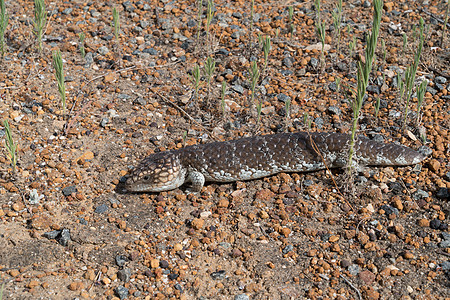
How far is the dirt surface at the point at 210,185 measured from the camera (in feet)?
16.1

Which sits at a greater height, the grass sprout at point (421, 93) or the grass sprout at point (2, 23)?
the grass sprout at point (2, 23)

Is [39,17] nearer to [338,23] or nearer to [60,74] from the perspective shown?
[60,74]

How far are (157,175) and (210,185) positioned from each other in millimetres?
687

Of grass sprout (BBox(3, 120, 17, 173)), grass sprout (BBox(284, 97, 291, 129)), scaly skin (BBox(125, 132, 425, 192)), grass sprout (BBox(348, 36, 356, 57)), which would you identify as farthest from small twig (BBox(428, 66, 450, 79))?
grass sprout (BBox(3, 120, 17, 173))

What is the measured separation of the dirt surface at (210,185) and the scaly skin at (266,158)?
0.15m

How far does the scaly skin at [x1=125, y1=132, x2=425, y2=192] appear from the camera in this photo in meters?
5.96

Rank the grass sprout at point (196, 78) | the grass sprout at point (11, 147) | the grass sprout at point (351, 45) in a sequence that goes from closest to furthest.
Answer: the grass sprout at point (11, 147) < the grass sprout at point (196, 78) < the grass sprout at point (351, 45)

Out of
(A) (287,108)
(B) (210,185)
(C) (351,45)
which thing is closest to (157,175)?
(B) (210,185)

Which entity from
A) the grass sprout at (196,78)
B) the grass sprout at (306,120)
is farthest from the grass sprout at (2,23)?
the grass sprout at (306,120)

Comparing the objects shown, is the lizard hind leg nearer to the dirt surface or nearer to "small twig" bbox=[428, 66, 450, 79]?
the dirt surface

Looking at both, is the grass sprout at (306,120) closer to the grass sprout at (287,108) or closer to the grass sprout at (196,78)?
the grass sprout at (287,108)

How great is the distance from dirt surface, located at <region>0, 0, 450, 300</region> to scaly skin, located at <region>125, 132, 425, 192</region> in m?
0.15

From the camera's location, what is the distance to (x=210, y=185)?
6137 millimetres

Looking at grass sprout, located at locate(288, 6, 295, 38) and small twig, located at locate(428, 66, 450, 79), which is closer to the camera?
small twig, located at locate(428, 66, 450, 79)
